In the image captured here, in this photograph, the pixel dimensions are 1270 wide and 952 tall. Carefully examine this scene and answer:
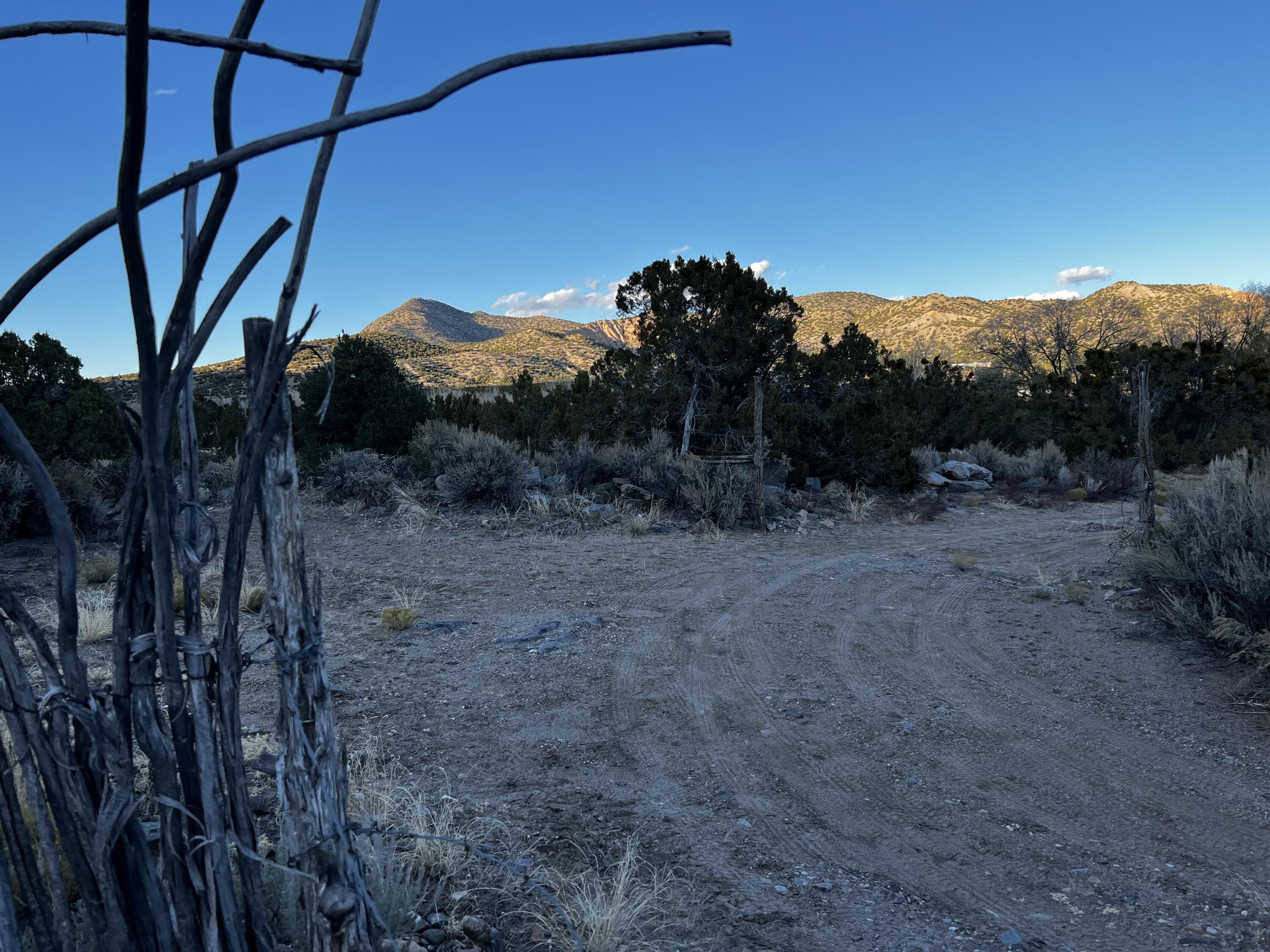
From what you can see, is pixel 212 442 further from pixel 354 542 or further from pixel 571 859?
pixel 571 859

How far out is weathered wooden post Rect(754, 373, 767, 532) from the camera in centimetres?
1126

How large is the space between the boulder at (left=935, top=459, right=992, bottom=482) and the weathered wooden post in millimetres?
6541

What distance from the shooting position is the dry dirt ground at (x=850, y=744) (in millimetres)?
2730

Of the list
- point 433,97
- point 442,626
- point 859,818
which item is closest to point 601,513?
point 442,626

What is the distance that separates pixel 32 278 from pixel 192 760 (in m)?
0.94

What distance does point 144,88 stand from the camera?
0.78m

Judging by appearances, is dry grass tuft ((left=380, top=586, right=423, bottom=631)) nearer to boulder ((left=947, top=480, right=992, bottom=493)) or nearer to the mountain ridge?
boulder ((left=947, top=480, right=992, bottom=493))

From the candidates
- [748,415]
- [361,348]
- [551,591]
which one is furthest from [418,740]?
[361,348]

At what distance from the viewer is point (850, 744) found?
4.13m

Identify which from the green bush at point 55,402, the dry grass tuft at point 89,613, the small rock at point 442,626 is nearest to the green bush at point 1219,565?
the small rock at point 442,626

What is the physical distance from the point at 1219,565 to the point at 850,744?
147 inches

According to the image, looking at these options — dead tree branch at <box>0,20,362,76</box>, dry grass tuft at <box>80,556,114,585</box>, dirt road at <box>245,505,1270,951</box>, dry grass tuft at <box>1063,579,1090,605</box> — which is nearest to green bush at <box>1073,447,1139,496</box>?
dry grass tuft at <box>1063,579,1090,605</box>

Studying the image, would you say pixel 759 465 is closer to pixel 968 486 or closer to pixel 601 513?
pixel 601 513

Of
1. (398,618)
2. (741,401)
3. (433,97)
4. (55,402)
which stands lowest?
(398,618)
